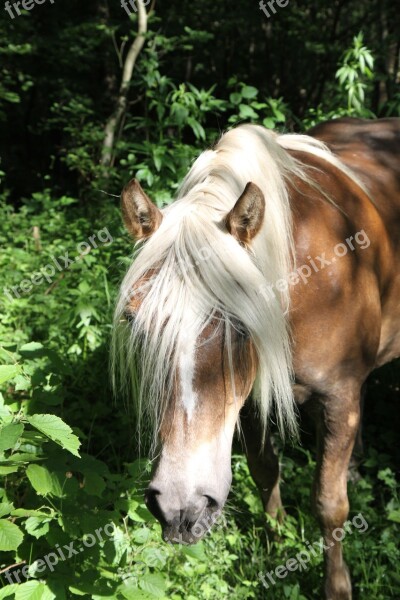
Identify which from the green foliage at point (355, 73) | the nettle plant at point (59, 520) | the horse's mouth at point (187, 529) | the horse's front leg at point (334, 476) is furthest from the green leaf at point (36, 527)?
the green foliage at point (355, 73)

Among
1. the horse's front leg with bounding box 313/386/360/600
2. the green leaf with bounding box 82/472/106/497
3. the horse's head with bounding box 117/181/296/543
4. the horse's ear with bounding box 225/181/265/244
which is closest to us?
the horse's head with bounding box 117/181/296/543

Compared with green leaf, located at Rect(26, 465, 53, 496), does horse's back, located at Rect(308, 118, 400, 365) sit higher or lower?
higher

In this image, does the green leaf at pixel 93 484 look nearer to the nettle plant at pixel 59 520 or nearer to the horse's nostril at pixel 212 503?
the nettle plant at pixel 59 520

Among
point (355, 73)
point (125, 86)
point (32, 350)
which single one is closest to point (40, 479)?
point (32, 350)

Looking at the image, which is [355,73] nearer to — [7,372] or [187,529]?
[7,372]

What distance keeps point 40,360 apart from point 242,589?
1708mm

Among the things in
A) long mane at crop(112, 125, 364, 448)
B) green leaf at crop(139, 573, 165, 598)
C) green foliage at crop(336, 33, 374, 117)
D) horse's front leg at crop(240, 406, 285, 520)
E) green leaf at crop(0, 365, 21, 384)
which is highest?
green foliage at crop(336, 33, 374, 117)

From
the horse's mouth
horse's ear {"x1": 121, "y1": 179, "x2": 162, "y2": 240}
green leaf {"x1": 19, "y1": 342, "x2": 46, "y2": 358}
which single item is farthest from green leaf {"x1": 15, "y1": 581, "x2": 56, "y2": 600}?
horse's ear {"x1": 121, "y1": 179, "x2": 162, "y2": 240}

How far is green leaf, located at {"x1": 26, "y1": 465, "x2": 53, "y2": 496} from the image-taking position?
6.18ft

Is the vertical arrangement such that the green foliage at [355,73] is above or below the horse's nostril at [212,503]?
above

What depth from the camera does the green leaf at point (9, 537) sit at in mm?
1750

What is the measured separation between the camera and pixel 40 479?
1911 millimetres

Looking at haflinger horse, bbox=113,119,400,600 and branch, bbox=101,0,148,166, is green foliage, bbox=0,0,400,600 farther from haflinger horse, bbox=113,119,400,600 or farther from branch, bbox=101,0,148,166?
haflinger horse, bbox=113,119,400,600

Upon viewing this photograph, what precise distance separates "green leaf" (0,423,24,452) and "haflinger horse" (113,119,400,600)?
0.39m
